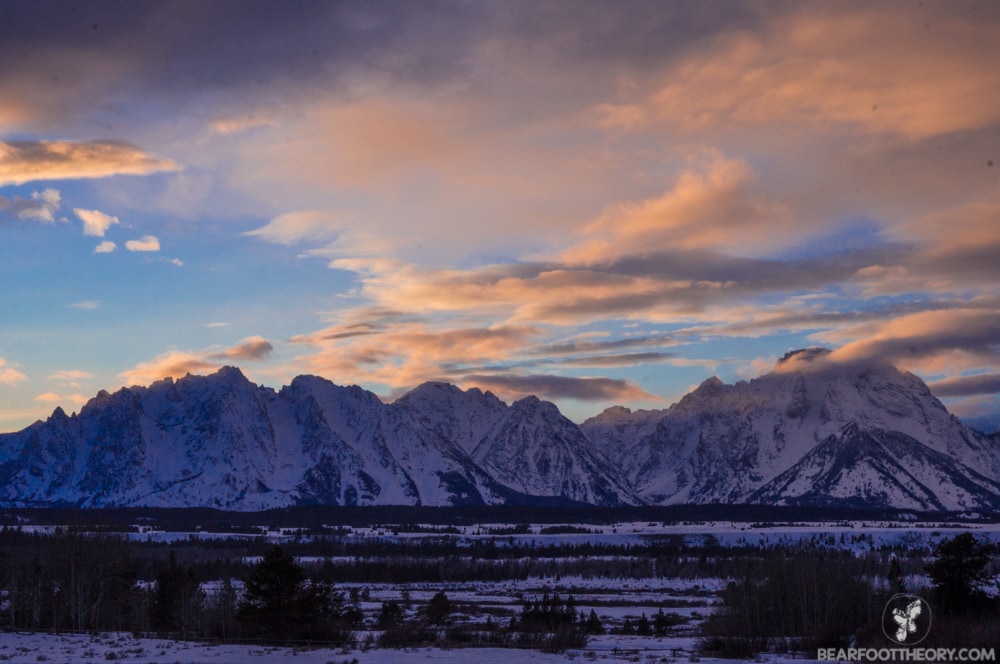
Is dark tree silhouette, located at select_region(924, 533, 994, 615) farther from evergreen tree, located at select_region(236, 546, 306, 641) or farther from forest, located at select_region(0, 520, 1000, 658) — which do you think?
evergreen tree, located at select_region(236, 546, 306, 641)

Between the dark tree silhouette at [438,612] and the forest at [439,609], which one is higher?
the forest at [439,609]

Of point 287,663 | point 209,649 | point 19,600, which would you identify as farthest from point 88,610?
point 287,663

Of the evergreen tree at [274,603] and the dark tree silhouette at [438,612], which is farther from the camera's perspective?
the dark tree silhouette at [438,612]

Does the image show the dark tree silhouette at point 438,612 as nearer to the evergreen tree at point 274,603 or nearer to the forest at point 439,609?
the forest at point 439,609

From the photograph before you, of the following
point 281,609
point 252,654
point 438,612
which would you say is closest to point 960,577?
point 252,654

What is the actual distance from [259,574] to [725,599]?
4288cm

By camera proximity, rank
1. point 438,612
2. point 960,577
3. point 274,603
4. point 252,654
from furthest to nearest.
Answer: point 438,612
point 274,603
point 960,577
point 252,654

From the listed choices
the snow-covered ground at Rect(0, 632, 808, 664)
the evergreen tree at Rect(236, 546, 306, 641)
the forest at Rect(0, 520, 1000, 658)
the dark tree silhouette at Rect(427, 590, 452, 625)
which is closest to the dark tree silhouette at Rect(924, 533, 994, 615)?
the forest at Rect(0, 520, 1000, 658)

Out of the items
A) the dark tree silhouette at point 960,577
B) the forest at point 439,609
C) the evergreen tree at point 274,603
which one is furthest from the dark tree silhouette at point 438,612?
the dark tree silhouette at point 960,577

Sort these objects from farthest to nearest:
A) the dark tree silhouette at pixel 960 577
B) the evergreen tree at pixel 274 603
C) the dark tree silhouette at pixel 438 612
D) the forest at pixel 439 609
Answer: the dark tree silhouette at pixel 438 612 < the evergreen tree at pixel 274 603 < the forest at pixel 439 609 < the dark tree silhouette at pixel 960 577

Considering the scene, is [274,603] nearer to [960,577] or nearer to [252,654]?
[252,654]


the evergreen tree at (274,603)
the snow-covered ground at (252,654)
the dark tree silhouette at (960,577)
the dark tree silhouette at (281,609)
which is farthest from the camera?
the evergreen tree at (274,603)

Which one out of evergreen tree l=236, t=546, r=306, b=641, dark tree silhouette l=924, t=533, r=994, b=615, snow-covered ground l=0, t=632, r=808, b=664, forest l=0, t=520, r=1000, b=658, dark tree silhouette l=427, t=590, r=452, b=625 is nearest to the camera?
snow-covered ground l=0, t=632, r=808, b=664

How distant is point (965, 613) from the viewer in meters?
70.0
